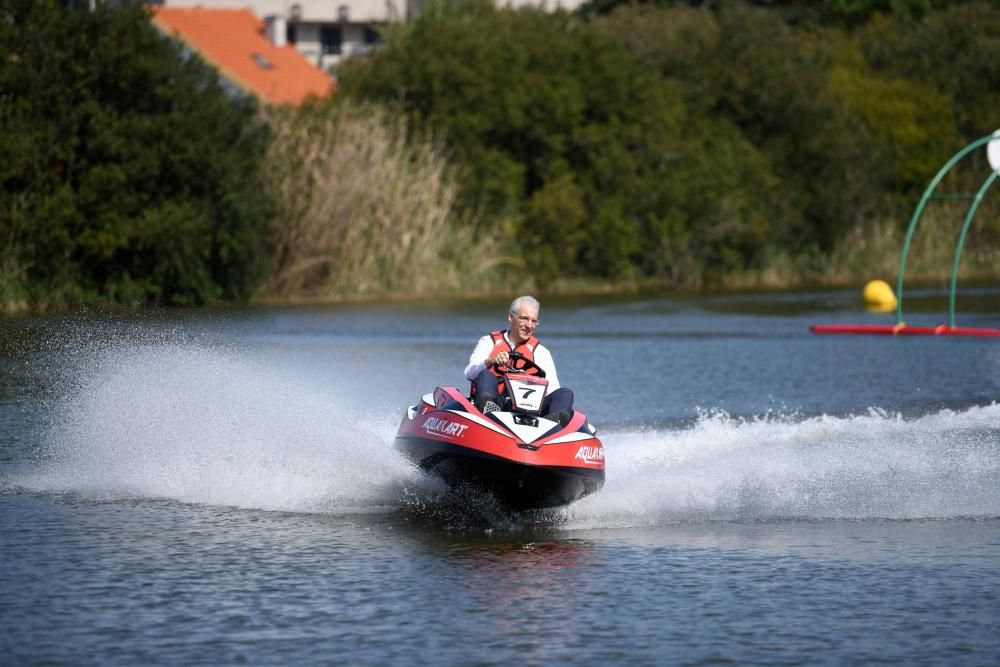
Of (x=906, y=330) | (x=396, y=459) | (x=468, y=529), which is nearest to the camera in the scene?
(x=468, y=529)

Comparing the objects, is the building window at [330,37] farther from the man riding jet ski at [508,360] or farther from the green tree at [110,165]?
the man riding jet ski at [508,360]

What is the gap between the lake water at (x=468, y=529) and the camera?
9711mm

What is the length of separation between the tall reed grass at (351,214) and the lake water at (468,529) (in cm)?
2014

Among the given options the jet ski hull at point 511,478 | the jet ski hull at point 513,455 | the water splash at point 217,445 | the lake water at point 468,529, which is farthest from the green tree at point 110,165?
the jet ski hull at point 511,478

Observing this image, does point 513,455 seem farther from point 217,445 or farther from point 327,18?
point 327,18

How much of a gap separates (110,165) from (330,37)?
231 ft

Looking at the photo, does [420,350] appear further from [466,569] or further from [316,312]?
[466,569]

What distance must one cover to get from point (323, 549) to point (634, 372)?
51.0 feet

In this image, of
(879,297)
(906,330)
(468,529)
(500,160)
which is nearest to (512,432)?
(468,529)

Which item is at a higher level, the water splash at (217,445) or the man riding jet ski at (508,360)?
the man riding jet ski at (508,360)

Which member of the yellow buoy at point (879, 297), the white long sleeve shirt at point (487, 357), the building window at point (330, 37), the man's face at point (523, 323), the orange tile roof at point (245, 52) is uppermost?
the building window at point (330, 37)

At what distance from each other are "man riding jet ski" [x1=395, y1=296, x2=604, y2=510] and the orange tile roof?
56.3 m

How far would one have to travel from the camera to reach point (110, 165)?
40562 mm

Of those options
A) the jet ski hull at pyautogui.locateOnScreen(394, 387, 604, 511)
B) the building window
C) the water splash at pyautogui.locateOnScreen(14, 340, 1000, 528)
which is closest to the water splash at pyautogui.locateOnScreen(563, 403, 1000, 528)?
the water splash at pyautogui.locateOnScreen(14, 340, 1000, 528)
